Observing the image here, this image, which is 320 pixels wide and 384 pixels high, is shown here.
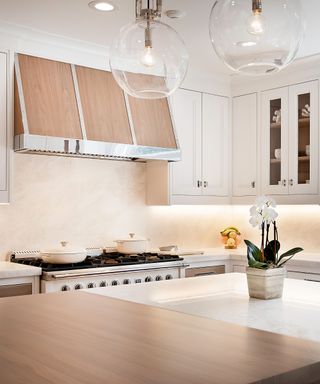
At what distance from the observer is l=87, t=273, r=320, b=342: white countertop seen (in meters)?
1.79

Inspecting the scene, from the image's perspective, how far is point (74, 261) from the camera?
3.66 m

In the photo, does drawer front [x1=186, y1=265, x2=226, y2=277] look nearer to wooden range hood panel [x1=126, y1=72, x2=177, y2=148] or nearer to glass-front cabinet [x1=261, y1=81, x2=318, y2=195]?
glass-front cabinet [x1=261, y1=81, x2=318, y2=195]

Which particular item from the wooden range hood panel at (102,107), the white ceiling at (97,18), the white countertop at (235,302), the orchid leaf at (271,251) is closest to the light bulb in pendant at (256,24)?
the white countertop at (235,302)

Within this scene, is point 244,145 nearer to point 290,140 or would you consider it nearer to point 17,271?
point 290,140

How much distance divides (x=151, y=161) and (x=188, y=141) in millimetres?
384

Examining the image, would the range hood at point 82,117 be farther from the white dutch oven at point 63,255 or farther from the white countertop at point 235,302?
the white countertop at point 235,302

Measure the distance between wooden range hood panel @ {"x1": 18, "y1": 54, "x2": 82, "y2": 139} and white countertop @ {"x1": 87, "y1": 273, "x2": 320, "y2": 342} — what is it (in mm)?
1647

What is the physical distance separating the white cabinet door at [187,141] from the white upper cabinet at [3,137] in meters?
1.52

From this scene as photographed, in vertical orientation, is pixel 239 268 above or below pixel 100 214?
below

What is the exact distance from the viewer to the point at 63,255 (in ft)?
11.9

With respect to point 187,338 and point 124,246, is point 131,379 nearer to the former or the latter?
point 187,338

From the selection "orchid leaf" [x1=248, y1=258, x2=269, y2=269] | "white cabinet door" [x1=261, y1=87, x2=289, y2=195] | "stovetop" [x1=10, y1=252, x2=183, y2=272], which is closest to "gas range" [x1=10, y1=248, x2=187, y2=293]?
"stovetop" [x1=10, y1=252, x2=183, y2=272]

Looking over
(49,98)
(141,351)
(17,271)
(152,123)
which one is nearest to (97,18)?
(49,98)

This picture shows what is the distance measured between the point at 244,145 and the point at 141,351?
14.2ft
